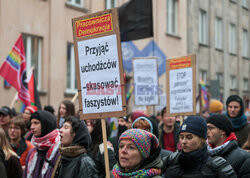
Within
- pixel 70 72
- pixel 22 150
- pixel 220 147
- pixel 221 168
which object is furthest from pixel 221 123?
pixel 70 72

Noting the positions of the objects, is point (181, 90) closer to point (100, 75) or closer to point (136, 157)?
point (100, 75)

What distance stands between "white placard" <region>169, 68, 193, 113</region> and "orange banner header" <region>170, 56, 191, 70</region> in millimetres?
77

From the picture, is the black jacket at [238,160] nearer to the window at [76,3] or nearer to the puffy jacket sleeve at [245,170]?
the puffy jacket sleeve at [245,170]

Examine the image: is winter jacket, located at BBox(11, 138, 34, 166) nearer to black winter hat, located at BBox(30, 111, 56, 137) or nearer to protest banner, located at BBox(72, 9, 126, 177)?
black winter hat, located at BBox(30, 111, 56, 137)

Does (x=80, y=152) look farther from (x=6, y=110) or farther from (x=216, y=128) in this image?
(x=6, y=110)

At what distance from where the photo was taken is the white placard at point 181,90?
8.69m

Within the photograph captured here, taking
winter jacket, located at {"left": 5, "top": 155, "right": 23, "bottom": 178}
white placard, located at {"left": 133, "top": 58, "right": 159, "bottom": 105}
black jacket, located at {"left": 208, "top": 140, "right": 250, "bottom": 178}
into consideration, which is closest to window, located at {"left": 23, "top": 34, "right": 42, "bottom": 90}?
white placard, located at {"left": 133, "top": 58, "right": 159, "bottom": 105}

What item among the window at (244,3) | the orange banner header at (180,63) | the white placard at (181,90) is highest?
the window at (244,3)

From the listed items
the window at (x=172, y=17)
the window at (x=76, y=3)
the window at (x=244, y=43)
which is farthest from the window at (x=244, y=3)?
the window at (x=76, y=3)

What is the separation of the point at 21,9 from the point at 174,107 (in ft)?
29.9

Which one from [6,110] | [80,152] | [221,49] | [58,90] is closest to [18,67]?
[6,110]

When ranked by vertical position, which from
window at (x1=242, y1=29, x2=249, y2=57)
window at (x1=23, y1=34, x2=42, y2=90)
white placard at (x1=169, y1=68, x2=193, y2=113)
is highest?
window at (x1=242, y1=29, x2=249, y2=57)

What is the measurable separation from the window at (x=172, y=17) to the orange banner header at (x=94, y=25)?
65.0 ft

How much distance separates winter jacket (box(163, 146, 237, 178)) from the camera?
15.4 feet
